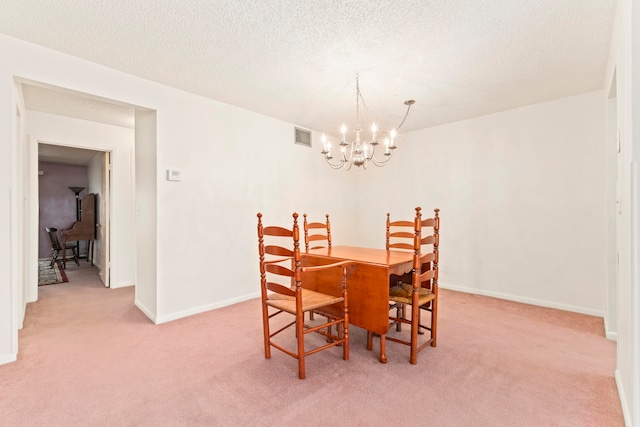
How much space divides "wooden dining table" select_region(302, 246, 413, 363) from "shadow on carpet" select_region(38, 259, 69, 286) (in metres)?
4.47

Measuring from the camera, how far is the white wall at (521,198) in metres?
3.23

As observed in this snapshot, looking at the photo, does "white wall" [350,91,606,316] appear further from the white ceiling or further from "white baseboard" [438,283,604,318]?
the white ceiling

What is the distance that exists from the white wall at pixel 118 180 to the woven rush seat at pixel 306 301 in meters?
3.23

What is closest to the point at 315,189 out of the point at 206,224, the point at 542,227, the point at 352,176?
the point at 352,176

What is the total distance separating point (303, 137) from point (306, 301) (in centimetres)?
294

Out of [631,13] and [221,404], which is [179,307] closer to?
[221,404]

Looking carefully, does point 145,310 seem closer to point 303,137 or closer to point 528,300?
point 303,137

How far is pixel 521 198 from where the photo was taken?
3.66 m

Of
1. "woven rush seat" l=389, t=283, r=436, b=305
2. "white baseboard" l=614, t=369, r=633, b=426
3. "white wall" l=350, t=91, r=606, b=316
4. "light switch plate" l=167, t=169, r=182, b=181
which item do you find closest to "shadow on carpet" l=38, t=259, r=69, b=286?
"light switch plate" l=167, t=169, r=182, b=181

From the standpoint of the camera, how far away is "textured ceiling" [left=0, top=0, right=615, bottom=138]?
1.89 metres

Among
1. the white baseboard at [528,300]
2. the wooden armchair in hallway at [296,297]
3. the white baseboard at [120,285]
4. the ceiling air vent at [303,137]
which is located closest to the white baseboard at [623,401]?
the wooden armchair in hallway at [296,297]

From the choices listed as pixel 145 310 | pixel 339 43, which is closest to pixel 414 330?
pixel 339 43

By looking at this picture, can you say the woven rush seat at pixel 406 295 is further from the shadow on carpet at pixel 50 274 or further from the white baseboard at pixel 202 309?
the shadow on carpet at pixel 50 274

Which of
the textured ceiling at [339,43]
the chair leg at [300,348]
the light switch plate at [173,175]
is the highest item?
Result: the textured ceiling at [339,43]
